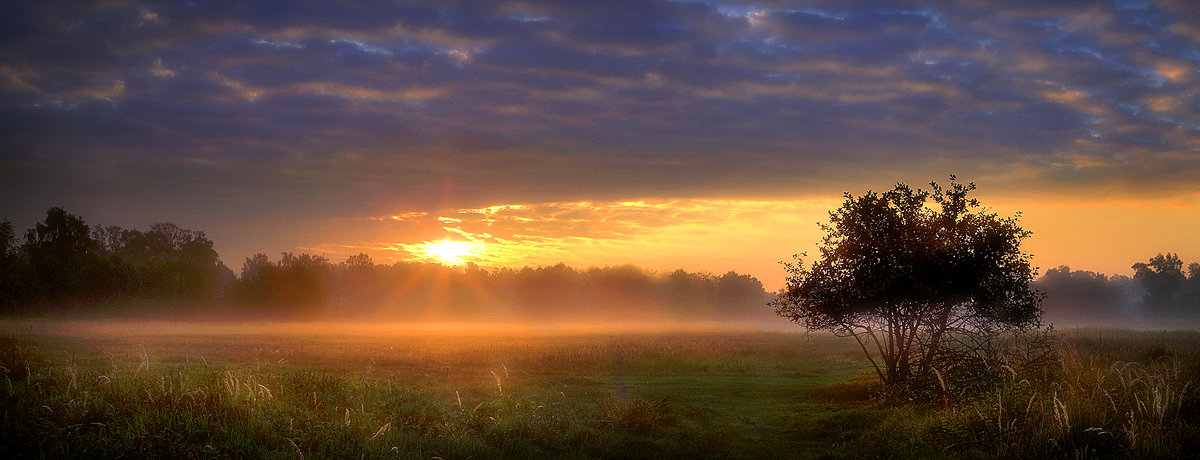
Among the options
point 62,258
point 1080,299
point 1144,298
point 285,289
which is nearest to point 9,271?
point 62,258

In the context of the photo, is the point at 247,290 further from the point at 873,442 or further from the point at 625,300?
the point at 873,442

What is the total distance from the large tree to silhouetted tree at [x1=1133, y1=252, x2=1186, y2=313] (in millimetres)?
194145

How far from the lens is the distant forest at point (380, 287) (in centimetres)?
8206

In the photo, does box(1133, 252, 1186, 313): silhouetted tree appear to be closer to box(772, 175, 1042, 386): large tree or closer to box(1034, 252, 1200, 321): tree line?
box(1034, 252, 1200, 321): tree line

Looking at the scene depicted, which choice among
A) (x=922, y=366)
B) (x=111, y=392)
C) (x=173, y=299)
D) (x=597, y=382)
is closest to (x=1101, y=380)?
(x=922, y=366)

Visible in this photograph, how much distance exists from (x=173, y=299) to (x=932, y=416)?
104m

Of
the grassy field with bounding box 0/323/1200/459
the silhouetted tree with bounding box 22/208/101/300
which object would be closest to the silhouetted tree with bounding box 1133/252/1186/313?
the grassy field with bounding box 0/323/1200/459

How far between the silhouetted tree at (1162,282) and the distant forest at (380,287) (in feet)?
0.87

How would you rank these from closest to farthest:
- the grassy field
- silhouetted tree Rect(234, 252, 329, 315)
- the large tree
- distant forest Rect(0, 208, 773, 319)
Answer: the grassy field < the large tree < distant forest Rect(0, 208, 773, 319) < silhouetted tree Rect(234, 252, 329, 315)

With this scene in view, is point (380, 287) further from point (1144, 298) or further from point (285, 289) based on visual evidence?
point (1144, 298)

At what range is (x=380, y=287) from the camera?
515 ft

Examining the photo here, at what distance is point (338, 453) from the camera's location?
11234 mm

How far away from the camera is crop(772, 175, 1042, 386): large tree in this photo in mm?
19375

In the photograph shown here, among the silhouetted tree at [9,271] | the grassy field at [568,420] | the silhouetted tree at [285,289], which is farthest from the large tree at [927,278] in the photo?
the silhouetted tree at [285,289]
